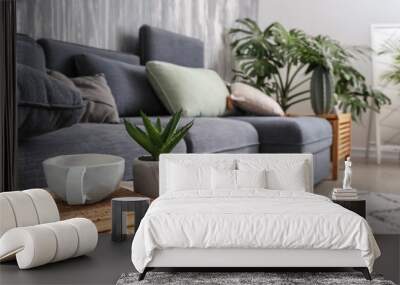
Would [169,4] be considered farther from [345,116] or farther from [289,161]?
[289,161]

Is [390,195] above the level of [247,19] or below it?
below

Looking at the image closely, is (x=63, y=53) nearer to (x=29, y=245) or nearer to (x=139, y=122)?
(x=139, y=122)

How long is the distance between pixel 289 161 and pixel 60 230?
69cm

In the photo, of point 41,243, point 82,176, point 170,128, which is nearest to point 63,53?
point 170,128

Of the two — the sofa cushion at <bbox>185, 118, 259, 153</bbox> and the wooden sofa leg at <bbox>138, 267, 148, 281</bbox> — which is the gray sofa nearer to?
the sofa cushion at <bbox>185, 118, 259, 153</bbox>

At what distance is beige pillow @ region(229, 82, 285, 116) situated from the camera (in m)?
3.72

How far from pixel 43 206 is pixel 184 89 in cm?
148

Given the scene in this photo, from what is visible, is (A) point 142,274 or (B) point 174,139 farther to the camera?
(B) point 174,139

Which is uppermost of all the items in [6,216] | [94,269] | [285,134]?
[285,134]

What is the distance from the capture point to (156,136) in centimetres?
220

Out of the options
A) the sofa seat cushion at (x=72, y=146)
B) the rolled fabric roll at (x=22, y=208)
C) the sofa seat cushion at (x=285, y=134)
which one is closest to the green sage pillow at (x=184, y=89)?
the sofa seat cushion at (x=285, y=134)

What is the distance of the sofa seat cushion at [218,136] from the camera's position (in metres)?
2.65

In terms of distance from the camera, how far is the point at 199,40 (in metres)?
3.95

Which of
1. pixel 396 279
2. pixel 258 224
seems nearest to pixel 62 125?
pixel 258 224
